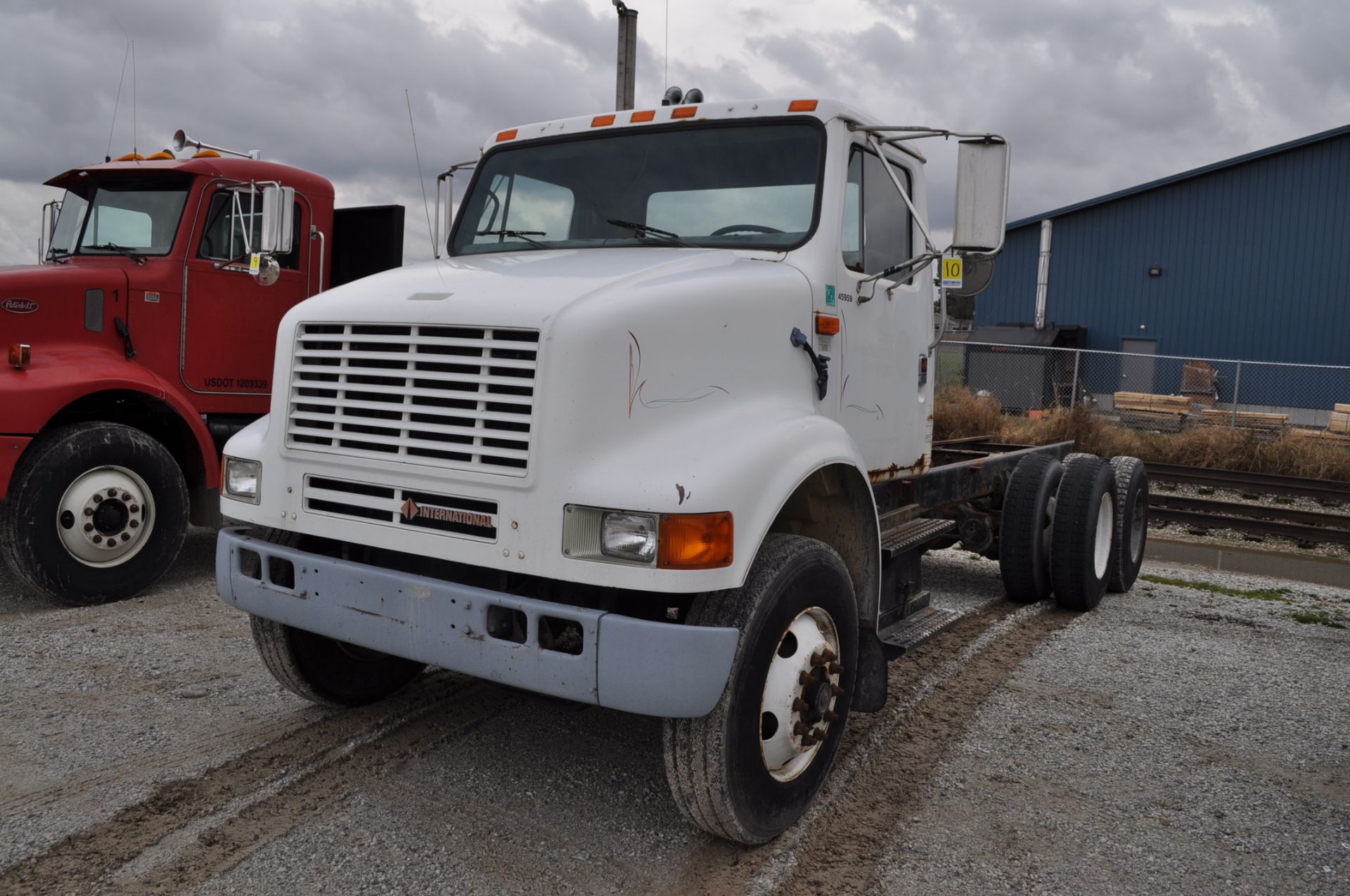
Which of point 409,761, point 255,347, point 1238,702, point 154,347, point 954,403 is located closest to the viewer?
point 409,761

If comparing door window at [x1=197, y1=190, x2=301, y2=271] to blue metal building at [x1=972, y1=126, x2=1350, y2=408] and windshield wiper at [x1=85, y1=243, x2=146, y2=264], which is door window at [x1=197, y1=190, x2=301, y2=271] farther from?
blue metal building at [x1=972, y1=126, x2=1350, y2=408]

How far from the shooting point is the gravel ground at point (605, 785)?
10.7ft

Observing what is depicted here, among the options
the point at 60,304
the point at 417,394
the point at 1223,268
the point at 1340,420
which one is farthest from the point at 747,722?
the point at 1223,268

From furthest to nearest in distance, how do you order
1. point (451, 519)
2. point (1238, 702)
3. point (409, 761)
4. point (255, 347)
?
point (255, 347), point (1238, 702), point (409, 761), point (451, 519)

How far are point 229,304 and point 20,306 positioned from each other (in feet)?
4.13

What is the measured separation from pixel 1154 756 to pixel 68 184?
299 inches

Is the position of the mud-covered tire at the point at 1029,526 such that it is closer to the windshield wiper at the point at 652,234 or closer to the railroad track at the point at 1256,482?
the windshield wiper at the point at 652,234

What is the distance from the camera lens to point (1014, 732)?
4.63 metres

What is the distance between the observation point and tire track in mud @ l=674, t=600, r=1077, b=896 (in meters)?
3.27

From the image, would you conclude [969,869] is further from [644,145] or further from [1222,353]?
[1222,353]

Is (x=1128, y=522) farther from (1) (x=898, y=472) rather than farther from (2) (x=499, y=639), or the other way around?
(2) (x=499, y=639)

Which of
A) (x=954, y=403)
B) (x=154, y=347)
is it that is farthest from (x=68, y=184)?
(x=954, y=403)

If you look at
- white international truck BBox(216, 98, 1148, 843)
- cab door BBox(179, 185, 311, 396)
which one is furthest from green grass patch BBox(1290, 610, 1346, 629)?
cab door BBox(179, 185, 311, 396)

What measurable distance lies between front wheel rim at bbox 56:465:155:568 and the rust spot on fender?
467 cm
